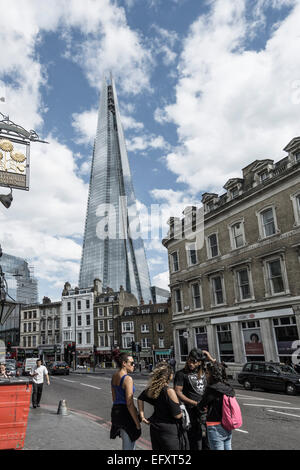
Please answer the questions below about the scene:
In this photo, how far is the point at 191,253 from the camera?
29.4 meters

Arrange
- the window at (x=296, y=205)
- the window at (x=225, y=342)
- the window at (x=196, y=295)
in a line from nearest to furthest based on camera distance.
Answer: the window at (x=296, y=205), the window at (x=225, y=342), the window at (x=196, y=295)

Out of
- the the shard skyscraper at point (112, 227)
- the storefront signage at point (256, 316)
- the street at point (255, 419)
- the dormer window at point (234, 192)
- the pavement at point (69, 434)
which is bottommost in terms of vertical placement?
the street at point (255, 419)

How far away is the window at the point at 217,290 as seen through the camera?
2572 centimetres

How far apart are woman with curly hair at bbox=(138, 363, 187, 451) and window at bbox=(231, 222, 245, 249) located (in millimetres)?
21128

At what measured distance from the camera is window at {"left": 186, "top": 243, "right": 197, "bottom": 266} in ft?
95.0

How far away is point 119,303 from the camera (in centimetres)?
5412

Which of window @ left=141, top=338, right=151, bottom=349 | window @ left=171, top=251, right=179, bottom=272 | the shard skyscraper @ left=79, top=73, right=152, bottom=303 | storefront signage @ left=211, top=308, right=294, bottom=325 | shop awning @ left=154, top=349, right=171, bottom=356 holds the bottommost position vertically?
shop awning @ left=154, top=349, right=171, bottom=356

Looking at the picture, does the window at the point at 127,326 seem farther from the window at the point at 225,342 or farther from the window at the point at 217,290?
the window at the point at 217,290

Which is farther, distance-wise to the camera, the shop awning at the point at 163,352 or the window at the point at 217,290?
the shop awning at the point at 163,352

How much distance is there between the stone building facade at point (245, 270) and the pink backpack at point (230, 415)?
681 inches

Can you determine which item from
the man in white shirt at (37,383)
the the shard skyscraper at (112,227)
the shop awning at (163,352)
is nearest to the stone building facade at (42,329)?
the shop awning at (163,352)

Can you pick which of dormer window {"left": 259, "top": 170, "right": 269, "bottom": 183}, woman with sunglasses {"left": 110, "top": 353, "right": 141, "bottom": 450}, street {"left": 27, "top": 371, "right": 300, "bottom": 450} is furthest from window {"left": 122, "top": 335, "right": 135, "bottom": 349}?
woman with sunglasses {"left": 110, "top": 353, "right": 141, "bottom": 450}

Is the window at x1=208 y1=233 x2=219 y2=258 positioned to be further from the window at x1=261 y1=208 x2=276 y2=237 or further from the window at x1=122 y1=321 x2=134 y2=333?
the window at x1=122 y1=321 x2=134 y2=333
